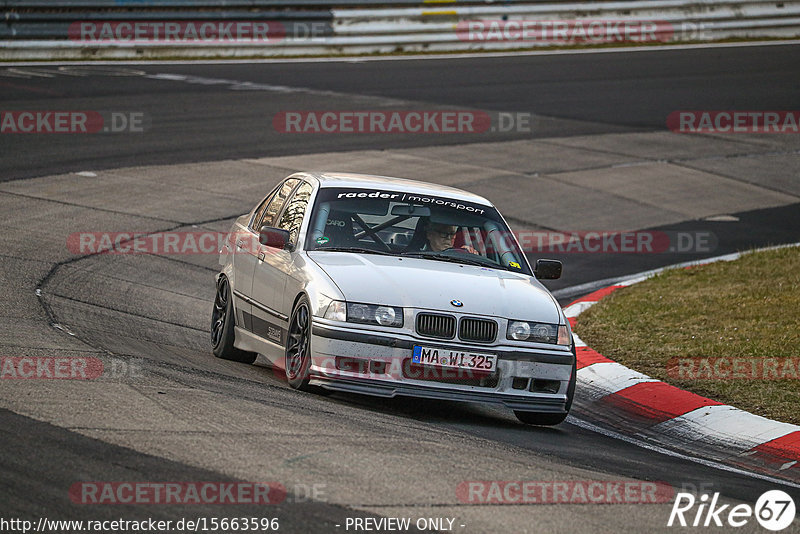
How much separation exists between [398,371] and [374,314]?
0.38m

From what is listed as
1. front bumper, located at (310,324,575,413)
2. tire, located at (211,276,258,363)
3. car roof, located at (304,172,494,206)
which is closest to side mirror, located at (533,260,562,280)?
car roof, located at (304,172,494,206)

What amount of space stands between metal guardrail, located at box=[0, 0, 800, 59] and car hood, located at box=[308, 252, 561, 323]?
19.4 m

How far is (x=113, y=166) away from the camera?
1702 centimetres

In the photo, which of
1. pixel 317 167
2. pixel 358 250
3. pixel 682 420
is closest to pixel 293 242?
pixel 358 250

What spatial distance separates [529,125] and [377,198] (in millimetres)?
13909

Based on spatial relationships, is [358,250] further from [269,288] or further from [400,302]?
[400,302]

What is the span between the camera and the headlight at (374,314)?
748cm

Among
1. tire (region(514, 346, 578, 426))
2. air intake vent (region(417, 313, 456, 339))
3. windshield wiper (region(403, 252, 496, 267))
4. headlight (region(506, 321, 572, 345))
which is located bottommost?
tire (region(514, 346, 578, 426))

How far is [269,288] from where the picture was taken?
8.67 meters

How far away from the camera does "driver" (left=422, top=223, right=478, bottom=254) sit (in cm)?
865

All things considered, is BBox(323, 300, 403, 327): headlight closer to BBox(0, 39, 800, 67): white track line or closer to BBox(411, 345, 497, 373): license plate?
BBox(411, 345, 497, 373): license plate

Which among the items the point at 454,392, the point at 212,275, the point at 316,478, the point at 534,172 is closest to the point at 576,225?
the point at 534,172

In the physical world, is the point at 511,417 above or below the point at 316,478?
below

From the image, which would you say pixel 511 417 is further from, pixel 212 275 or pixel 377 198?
pixel 212 275
